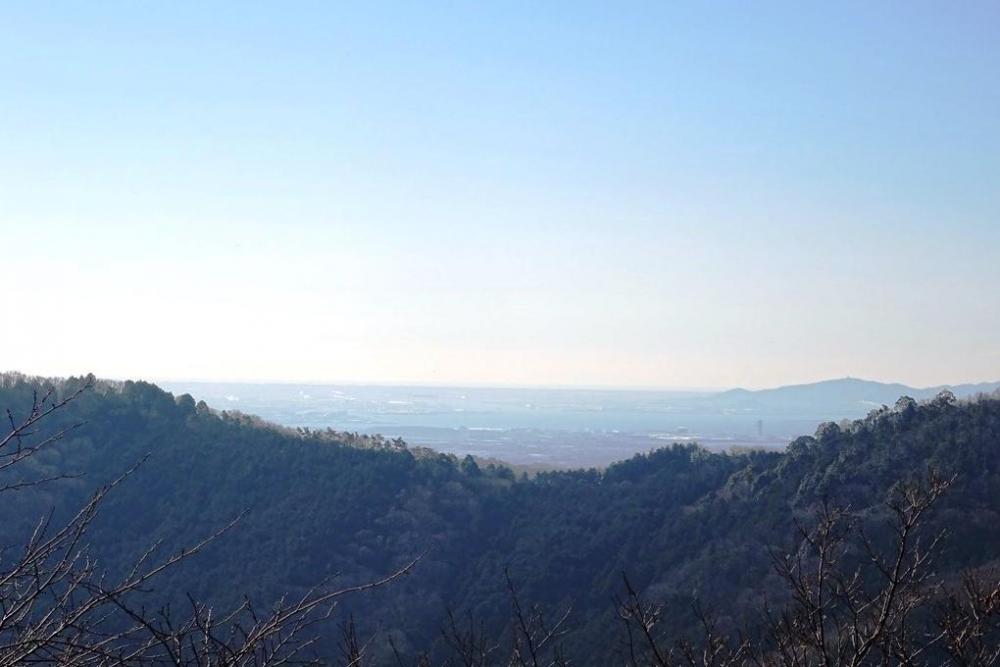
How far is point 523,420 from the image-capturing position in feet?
321

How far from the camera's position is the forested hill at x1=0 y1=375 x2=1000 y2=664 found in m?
25.6

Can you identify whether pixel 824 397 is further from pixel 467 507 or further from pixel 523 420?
pixel 467 507

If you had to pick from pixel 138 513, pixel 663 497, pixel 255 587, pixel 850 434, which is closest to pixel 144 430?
pixel 138 513

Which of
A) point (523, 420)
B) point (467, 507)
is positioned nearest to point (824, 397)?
point (523, 420)

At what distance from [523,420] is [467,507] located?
210 ft

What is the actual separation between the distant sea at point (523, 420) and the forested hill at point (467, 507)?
15.3m

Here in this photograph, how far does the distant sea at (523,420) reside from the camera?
217ft

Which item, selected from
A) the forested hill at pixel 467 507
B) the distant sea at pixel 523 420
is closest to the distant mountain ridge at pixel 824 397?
the distant sea at pixel 523 420

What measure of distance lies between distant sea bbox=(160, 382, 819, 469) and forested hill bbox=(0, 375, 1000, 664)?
1526 cm

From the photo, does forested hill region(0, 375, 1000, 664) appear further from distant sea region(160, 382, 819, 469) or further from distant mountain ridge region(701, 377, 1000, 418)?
distant mountain ridge region(701, 377, 1000, 418)

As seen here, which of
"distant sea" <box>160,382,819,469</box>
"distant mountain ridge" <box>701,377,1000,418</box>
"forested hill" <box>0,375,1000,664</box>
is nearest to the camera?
"forested hill" <box>0,375,1000,664</box>

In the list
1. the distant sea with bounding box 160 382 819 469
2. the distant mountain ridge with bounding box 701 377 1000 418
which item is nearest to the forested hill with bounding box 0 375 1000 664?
the distant sea with bounding box 160 382 819 469

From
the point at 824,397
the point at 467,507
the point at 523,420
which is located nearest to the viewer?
the point at 467,507

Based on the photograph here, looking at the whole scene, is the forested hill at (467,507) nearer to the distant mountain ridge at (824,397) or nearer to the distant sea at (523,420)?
the distant sea at (523,420)
